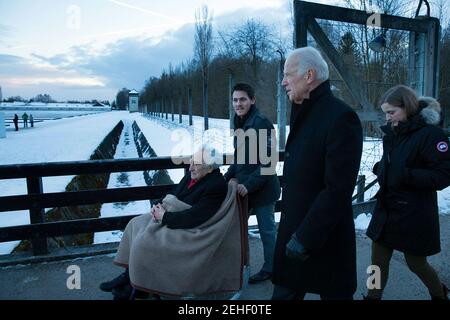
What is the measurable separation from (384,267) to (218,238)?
1257 mm

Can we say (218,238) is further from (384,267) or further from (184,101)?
(184,101)

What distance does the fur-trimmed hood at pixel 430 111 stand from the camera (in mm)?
2492

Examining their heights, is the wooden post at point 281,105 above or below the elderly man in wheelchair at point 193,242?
above

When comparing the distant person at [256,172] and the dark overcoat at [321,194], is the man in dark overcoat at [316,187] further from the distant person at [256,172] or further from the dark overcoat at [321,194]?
the distant person at [256,172]

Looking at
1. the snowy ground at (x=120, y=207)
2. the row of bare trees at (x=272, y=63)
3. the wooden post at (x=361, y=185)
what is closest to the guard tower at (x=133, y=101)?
the row of bare trees at (x=272, y=63)

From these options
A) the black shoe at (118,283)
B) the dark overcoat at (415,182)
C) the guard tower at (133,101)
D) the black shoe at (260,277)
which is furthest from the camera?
the guard tower at (133,101)

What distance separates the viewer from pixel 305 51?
1.95 m

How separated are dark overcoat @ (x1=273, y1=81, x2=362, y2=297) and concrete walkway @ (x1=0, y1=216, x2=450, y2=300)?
1.21 metres

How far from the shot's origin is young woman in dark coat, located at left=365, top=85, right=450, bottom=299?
2.45 m

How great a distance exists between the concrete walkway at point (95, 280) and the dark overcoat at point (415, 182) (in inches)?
33.3

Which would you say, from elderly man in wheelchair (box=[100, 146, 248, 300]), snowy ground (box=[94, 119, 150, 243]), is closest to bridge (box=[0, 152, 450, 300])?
elderly man in wheelchair (box=[100, 146, 248, 300])

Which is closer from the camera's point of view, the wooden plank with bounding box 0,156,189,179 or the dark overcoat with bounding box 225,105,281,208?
the dark overcoat with bounding box 225,105,281,208

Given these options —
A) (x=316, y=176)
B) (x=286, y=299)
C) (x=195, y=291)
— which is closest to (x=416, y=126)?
(x=316, y=176)

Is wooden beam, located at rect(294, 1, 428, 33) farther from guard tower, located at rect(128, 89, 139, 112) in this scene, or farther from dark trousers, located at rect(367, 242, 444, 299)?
guard tower, located at rect(128, 89, 139, 112)
